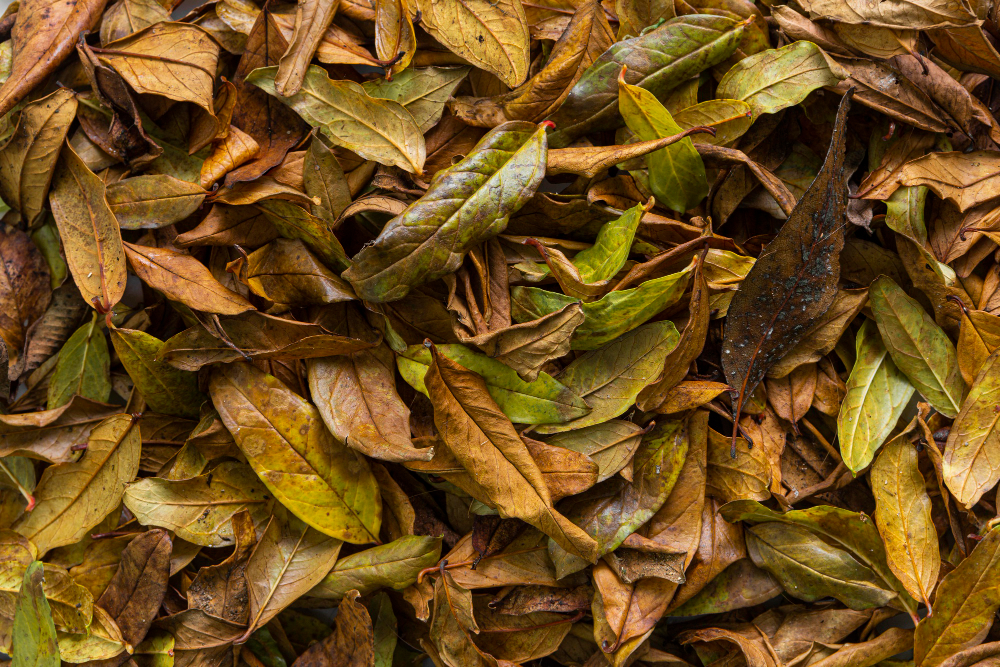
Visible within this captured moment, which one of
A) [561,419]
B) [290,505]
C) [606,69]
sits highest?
[606,69]

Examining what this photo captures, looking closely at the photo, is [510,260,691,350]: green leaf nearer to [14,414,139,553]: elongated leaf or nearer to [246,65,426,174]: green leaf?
[246,65,426,174]: green leaf

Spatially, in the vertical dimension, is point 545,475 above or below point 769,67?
below

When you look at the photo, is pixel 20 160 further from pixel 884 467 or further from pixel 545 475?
pixel 884 467

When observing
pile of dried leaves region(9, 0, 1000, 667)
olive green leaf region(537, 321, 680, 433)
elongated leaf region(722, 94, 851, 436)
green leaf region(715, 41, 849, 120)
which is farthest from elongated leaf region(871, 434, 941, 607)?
green leaf region(715, 41, 849, 120)

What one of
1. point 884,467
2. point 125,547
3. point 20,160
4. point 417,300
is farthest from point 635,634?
point 20,160

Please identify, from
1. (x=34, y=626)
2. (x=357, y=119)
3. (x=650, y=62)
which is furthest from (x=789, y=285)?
(x=34, y=626)

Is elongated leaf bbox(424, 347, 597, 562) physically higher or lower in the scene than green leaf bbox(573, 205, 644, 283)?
lower
